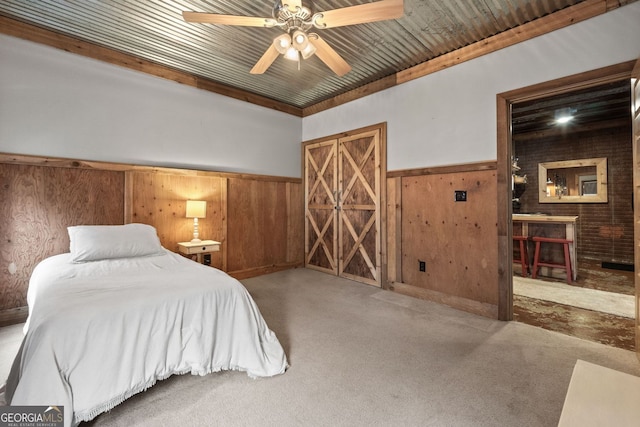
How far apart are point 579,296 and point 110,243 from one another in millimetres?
5631

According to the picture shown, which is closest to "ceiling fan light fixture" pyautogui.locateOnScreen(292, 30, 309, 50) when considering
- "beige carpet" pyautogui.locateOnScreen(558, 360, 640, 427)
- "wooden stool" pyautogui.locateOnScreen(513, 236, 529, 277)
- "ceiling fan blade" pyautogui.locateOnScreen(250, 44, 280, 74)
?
"ceiling fan blade" pyautogui.locateOnScreen(250, 44, 280, 74)

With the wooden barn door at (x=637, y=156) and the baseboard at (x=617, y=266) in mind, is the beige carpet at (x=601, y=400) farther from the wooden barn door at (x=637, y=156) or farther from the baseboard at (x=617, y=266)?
the baseboard at (x=617, y=266)

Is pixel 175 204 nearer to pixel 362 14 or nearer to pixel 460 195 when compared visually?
pixel 362 14

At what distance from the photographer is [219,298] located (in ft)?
6.39

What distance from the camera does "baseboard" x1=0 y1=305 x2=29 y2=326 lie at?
2840 millimetres

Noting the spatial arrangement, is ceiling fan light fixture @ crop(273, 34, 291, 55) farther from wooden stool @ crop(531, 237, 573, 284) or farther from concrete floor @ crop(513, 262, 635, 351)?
wooden stool @ crop(531, 237, 573, 284)

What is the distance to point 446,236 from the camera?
11.5ft

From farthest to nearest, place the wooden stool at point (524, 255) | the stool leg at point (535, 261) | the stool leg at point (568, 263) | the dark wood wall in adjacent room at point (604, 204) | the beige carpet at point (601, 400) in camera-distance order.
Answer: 1. the dark wood wall in adjacent room at point (604, 204)
2. the wooden stool at point (524, 255)
3. the stool leg at point (535, 261)
4. the stool leg at point (568, 263)
5. the beige carpet at point (601, 400)

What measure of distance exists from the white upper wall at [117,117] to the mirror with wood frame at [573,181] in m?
6.31

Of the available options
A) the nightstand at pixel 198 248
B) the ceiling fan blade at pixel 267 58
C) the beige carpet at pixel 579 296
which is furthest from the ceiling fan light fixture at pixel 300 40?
the beige carpet at pixel 579 296

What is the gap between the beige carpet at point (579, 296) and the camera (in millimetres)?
3256

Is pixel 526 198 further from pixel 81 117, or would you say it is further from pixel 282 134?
pixel 81 117

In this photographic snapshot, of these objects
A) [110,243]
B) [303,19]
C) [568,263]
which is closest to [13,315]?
[110,243]

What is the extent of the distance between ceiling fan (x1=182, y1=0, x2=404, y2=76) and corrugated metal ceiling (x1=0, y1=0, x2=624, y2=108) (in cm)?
38
